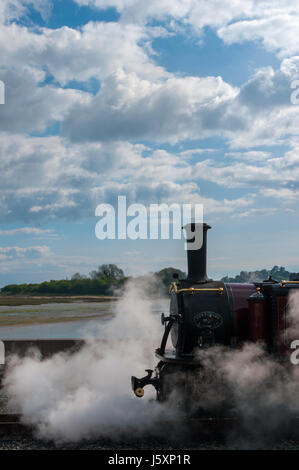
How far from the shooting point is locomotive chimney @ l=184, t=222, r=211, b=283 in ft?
27.3

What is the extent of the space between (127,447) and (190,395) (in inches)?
51.3

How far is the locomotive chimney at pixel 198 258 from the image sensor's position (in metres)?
8.31

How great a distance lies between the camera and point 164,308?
29.2 ft

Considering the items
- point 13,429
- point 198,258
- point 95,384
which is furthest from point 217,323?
point 13,429

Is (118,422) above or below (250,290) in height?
below

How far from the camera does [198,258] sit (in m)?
8.34

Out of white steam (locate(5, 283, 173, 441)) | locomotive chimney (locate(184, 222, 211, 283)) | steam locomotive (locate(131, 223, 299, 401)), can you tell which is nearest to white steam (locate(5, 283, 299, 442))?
white steam (locate(5, 283, 173, 441))

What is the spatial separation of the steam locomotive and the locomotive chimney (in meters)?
0.19

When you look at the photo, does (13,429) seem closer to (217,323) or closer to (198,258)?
(217,323)

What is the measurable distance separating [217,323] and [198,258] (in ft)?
4.04

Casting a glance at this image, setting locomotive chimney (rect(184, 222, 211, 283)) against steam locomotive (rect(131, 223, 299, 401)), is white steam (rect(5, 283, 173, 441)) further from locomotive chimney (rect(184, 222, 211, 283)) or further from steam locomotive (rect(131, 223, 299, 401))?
locomotive chimney (rect(184, 222, 211, 283))
